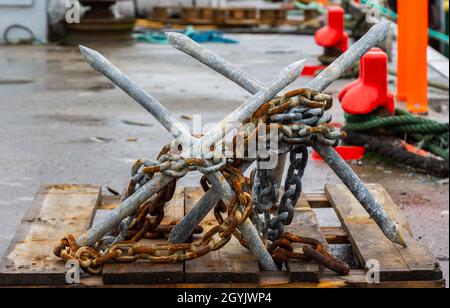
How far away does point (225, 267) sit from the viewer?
3.39 meters

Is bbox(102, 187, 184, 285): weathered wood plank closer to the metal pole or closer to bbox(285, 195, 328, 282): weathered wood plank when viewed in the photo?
A: bbox(285, 195, 328, 282): weathered wood plank

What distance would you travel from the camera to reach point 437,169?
7.03 meters

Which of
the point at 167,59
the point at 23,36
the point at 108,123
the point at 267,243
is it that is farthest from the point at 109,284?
the point at 23,36

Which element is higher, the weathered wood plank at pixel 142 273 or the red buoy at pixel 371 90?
the weathered wood plank at pixel 142 273

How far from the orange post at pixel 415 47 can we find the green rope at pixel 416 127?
4.00 feet

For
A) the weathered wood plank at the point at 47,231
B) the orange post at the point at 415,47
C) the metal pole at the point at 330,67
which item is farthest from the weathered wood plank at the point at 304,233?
the orange post at the point at 415,47

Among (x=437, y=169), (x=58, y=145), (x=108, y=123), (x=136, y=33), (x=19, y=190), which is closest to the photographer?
(x=19, y=190)

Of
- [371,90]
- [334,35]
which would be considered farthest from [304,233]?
[334,35]

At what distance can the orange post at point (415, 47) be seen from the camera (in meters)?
8.58

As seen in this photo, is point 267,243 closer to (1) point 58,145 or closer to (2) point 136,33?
(1) point 58,145

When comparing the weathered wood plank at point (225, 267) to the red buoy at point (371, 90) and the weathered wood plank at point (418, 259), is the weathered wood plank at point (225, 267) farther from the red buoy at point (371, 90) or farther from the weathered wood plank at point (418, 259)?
the red buoy at point (371, 90)

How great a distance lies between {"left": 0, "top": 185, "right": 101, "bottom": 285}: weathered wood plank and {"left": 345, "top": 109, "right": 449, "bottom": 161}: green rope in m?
3.48

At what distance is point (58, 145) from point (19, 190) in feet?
4.32

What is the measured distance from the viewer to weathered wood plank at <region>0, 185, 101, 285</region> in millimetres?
3314
